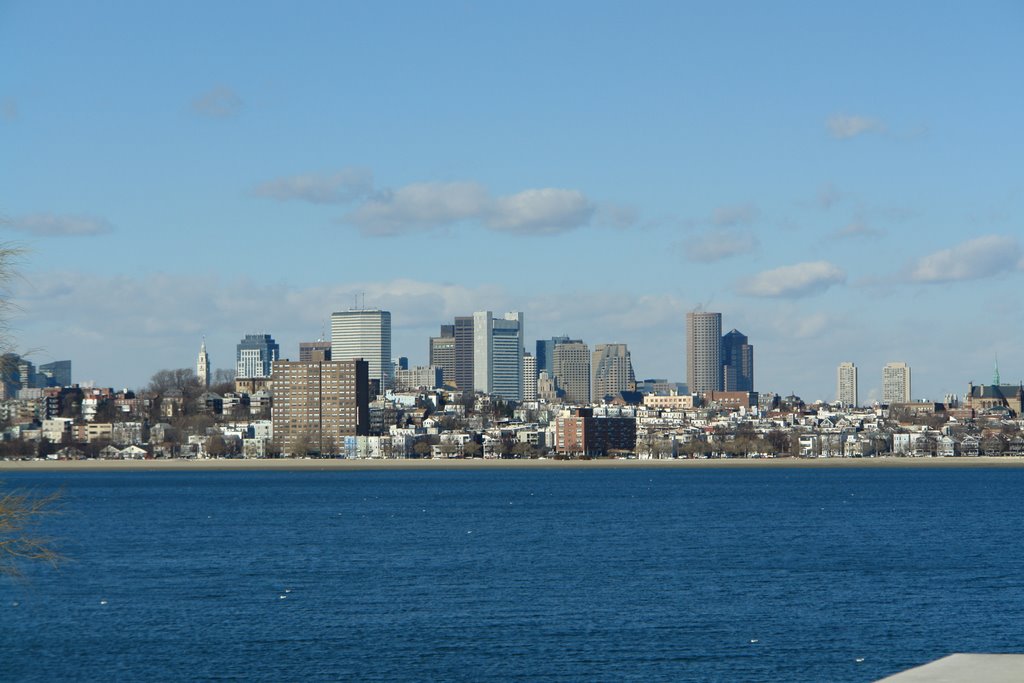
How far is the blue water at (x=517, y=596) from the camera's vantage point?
3525 cm

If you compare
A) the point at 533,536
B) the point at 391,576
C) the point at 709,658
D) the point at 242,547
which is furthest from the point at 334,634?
the point at 533,536

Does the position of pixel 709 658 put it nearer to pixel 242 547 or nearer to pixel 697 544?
pixel 697 544

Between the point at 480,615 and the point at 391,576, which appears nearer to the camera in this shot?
the point at 480,615

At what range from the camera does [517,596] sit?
46531 mm

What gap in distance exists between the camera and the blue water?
35250 mm

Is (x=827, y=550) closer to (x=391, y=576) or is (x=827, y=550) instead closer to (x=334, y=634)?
(x=391, y=576)

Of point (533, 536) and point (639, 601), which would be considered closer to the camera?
point (639, 601)

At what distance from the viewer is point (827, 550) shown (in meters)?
61.9

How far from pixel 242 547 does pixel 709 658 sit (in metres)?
34.3

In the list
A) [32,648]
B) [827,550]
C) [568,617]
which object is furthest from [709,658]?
[827,550]

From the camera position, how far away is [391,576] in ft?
173

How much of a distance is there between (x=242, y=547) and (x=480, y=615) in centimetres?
2551

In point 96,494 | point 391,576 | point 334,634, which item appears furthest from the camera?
point 96,494

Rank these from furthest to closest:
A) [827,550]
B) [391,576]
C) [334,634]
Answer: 1. [827,550]
2. [391,576]
3. [334,634]
